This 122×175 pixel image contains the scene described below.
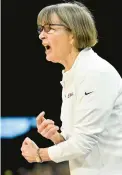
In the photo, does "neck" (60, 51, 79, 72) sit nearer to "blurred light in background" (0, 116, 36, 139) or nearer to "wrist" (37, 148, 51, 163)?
"wrist" (37, 148, 51, 163)

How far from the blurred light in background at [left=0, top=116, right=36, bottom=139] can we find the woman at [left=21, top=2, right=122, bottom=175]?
5.93 feet

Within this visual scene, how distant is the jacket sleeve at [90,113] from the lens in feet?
5.12

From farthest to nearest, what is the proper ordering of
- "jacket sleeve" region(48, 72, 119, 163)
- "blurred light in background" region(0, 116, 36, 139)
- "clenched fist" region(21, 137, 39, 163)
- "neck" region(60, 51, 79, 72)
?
"blurred light in background" region(0, 116, 36, 139) < "neck" region(60, 51, 79, 72) < "clenched fist" region(21, 137, 39, 163) < "jacket sleeve" region(48, 72, 119, 163)

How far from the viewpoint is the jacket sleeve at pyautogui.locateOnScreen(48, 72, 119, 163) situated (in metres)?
1.56

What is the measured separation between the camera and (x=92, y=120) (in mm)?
1560

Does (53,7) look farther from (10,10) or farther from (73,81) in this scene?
(10,10)

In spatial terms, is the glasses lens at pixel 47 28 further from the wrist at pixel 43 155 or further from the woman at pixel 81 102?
the wrist at pixel 43 155

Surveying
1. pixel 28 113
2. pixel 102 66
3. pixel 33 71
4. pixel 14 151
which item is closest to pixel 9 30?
pixel 33 71

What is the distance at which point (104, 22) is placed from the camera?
3.71 metres

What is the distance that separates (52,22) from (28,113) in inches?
77.6

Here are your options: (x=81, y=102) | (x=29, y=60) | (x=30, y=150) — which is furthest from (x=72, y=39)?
(x=29, y=60)

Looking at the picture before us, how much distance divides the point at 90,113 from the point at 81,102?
0.06 metres

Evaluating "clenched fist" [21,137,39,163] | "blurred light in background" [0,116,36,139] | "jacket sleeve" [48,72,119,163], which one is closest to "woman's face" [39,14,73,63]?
"jacket sleeve" [48,72,119,163]

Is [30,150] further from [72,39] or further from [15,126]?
[15,126]
